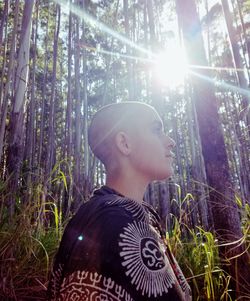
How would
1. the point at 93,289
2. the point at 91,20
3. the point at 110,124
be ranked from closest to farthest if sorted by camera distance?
the point at 93,289
the point at 110,124
the point at 91,20

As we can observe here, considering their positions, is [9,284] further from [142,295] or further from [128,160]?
[142,295]

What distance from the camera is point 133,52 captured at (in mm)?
11258

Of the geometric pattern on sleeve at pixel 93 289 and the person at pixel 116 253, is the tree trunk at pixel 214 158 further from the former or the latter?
the geometric pattern on sleeve at pixel 93 289

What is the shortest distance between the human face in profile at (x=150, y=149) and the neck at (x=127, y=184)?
0.14 ft

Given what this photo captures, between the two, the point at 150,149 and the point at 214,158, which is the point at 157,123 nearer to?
the point at 150,149

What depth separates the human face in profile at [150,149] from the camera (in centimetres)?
144

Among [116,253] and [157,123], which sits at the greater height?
[157,123]

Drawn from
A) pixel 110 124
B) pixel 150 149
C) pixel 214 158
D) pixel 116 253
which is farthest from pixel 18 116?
pixel 116 253

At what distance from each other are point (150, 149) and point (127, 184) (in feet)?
0.59

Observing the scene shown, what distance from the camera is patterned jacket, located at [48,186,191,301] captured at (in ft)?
3.15

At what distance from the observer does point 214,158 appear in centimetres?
294

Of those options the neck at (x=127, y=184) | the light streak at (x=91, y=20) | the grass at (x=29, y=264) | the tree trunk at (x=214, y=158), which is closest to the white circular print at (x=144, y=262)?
the neck at (x=127, y=184)

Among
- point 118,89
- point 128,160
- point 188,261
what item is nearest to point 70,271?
point 128,160

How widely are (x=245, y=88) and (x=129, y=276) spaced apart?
898 cm
